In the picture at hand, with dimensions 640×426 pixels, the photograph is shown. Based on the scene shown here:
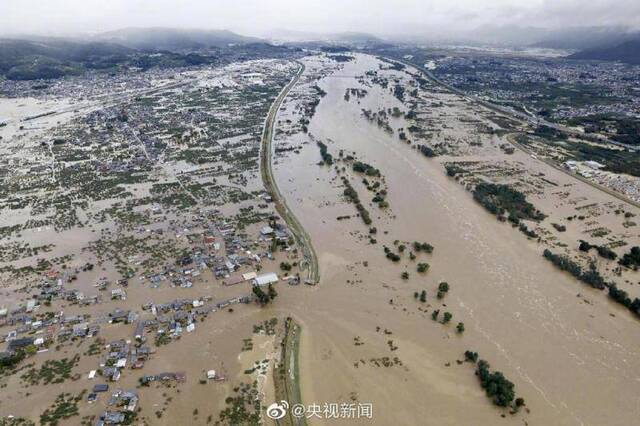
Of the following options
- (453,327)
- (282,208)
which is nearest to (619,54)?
(282,208)

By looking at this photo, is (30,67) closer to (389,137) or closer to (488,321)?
(389,137)

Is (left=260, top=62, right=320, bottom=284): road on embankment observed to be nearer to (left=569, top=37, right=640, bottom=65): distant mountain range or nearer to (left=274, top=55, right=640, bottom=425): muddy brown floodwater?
(left=274, top=55, right=640, bottom=425): muddy brown floodwater

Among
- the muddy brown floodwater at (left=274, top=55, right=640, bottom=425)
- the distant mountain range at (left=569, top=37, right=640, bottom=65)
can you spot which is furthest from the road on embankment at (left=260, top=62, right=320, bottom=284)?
the distant mountain range at (left=569, top=37, right=640, bottom=65)

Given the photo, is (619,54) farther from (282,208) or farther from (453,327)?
(453,327)

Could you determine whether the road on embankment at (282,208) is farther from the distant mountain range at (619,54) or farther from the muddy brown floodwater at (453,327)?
the distant mountain range at (619,54)

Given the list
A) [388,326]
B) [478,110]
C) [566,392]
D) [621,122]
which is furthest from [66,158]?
[621,122]

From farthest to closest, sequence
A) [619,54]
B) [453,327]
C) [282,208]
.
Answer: [619,54] < [282,208] < [453,327]
